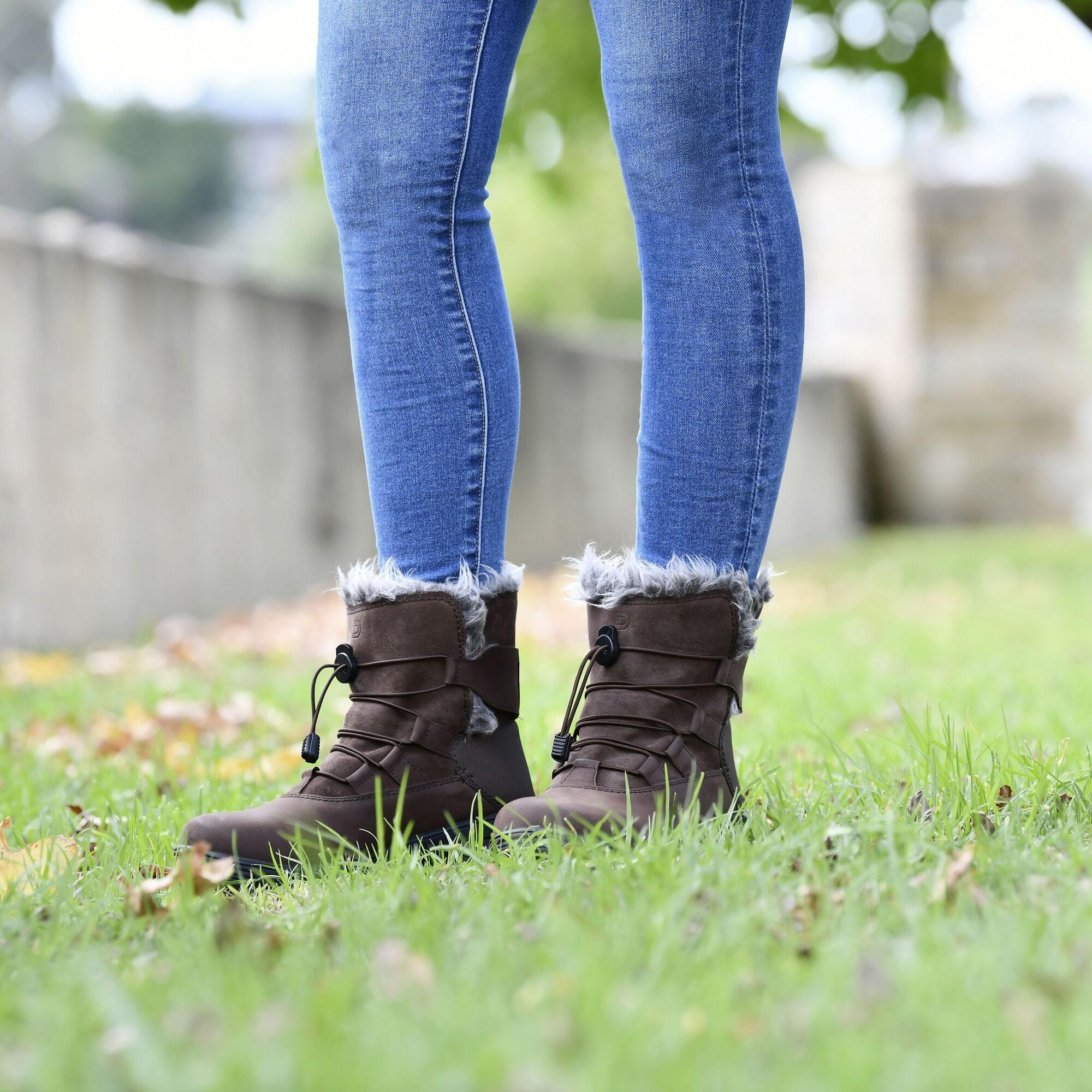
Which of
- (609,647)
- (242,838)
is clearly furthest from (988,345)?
(242,838)

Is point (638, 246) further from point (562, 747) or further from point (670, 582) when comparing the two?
point (562, 747)

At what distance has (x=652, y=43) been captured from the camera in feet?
4.05

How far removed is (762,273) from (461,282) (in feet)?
1.08

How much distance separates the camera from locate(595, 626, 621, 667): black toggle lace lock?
1.32 meters

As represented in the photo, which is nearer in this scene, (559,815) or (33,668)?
(559,815)

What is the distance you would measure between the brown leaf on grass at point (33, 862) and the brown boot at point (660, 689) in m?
0.47

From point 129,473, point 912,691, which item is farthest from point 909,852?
point 129,473

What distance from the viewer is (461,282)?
135 cm

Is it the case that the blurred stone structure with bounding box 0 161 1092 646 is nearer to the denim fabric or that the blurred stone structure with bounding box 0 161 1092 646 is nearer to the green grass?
the denim fabric

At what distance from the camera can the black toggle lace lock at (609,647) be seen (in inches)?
51.9

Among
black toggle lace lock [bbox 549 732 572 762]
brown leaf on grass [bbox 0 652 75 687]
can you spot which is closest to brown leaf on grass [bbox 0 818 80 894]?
black toggle lace lock [bbox 549 732 572 762]

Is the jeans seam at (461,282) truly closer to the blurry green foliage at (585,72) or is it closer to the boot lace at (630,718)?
the boot lace at (630,718)

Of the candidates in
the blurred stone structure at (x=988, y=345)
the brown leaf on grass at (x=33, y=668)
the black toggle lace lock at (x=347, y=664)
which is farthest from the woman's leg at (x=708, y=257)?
the blurred stone structure at (x=988, y=345)

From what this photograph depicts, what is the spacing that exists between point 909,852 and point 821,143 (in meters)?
7.80
